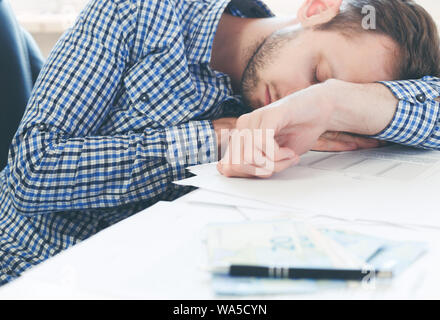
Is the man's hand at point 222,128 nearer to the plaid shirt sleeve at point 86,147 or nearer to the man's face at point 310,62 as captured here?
the plaid shirt sleeve at point 86,147


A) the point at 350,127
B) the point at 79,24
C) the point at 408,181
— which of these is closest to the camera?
the point at 408,181

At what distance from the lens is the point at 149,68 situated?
80cm

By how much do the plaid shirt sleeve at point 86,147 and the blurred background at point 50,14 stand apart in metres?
1.17

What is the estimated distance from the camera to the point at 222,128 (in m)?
0.77

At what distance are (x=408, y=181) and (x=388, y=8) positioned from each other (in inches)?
18.7

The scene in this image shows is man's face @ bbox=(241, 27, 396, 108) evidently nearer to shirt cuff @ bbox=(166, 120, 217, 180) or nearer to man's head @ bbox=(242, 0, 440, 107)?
man's head @ bbox=(242, 0, 440, 107)

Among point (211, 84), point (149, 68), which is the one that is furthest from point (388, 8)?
point (149, 68)

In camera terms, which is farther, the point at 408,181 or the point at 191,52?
the point at 191,52

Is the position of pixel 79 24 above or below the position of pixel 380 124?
above

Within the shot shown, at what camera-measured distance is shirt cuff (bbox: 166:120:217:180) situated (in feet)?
2.34

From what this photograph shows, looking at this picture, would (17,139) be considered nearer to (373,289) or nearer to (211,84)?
(211,84)

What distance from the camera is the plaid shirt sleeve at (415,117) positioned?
2.34 feet

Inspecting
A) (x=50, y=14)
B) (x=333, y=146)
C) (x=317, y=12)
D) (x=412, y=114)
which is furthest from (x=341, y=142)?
(x=50, y=14)

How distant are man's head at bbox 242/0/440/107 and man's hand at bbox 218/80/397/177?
100 mm
